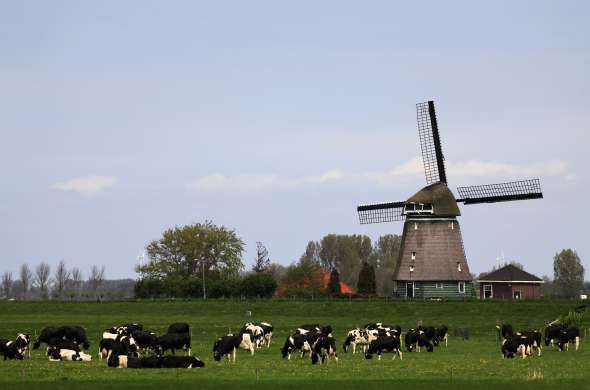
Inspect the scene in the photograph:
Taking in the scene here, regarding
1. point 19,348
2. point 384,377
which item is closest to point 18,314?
point 19,348

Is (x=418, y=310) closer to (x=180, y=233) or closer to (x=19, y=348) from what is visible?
(x=19, y=348)

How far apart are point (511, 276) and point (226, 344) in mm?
75883

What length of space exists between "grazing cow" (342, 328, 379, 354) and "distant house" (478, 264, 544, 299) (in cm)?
6448

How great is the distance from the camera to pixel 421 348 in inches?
2242

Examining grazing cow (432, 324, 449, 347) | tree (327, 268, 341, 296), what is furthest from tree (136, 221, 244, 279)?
grazing cow (432, 324, 449, 347)

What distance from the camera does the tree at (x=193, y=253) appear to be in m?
147

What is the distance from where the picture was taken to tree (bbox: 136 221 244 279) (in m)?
147

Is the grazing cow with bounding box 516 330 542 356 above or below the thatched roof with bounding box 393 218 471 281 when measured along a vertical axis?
below

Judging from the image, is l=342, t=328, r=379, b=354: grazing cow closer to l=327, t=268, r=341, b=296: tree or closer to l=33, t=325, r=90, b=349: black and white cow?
l=33, t=325, r=90, b=349: black and white cow

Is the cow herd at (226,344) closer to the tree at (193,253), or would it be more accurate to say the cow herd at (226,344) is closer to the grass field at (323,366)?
the grass field at (323,366)

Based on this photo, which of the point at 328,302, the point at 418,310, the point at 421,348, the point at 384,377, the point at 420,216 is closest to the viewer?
the point at 384,377

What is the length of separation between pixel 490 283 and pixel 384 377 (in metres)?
80.0

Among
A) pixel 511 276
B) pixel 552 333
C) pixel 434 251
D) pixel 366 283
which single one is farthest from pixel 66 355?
pixel 511 276

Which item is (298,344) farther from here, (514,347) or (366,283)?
(366,283)
